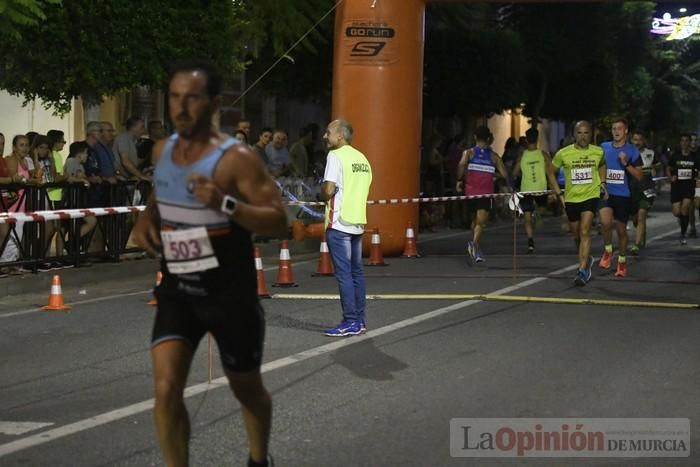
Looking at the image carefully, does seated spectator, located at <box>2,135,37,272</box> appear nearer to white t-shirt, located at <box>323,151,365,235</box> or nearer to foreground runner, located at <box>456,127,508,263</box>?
white t-shirt, located at <box>323,151,365,235</box>

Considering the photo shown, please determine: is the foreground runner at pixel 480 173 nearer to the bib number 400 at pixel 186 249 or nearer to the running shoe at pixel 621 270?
the running shoe at pixel 621 270

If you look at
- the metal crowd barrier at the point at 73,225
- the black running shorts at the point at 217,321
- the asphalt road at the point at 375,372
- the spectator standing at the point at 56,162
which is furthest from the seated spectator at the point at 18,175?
the black running shorts at the point at 217,321

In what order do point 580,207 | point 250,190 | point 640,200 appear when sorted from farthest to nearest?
point 640,200, point 580,207, point 250,190

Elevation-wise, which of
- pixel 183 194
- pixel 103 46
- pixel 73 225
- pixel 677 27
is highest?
pixel 677 27

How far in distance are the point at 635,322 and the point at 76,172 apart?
7.49 meters

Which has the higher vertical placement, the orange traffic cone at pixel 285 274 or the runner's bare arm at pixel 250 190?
the runner's bare arm at pixel 250 190

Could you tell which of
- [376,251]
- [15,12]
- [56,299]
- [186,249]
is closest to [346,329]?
[56,299]

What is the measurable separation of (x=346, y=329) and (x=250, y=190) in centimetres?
566

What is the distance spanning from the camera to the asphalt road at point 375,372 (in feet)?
24.0

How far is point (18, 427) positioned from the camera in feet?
25.5

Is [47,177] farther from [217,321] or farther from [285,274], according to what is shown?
[217,321]

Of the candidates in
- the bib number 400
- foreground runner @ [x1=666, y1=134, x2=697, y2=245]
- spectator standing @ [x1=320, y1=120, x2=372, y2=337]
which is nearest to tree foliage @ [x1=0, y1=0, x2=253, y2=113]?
spectator standing @ [x1=320, y1=120, x2=372, y2=337]

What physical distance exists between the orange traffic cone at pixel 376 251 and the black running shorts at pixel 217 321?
1237cm

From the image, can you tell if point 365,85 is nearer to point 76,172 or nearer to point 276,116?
point 76,172
